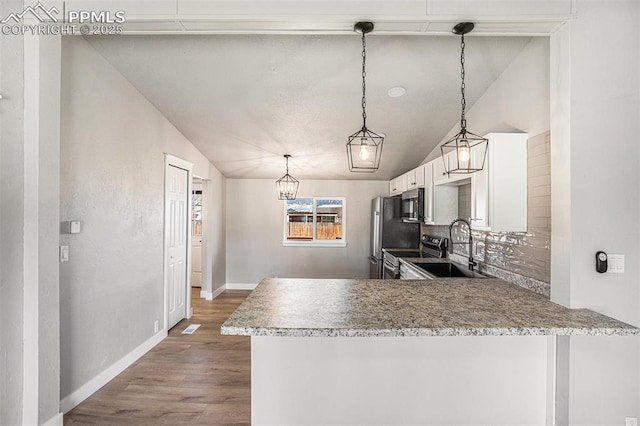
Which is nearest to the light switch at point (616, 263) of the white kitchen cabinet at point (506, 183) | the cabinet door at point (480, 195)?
the white kitchen cabinet at point (506, 183)

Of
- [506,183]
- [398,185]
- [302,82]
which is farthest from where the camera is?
[398,185]

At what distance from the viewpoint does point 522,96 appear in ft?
8.45

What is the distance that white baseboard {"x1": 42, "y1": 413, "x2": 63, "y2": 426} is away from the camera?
206 cm

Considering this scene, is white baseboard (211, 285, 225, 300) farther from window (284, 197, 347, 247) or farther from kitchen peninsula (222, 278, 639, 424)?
kitchen peninsula (222, 278, 639, 424)

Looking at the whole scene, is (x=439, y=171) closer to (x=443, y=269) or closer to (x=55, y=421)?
(x=443, y=269)

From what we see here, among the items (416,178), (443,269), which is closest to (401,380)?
(443,269)

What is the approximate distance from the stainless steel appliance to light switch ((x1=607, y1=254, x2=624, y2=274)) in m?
2.17

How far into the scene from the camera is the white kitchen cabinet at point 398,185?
4816mm

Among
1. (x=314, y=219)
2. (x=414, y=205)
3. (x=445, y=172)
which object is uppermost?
(x=445, y=172)

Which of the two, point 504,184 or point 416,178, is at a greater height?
point 416,178

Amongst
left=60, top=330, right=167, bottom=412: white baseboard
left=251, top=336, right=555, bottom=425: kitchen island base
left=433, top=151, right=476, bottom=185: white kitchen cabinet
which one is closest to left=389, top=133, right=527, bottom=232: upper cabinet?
left=433, top=151, right=476, bottom=185: white kitchen cabinet

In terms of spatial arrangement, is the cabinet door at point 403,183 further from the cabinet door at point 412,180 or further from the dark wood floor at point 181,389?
the dark wood floor at point 181,389

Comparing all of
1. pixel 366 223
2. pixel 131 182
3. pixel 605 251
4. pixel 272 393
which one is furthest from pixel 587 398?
pixel 366 223

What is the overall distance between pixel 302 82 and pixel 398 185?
2625 millimetres
